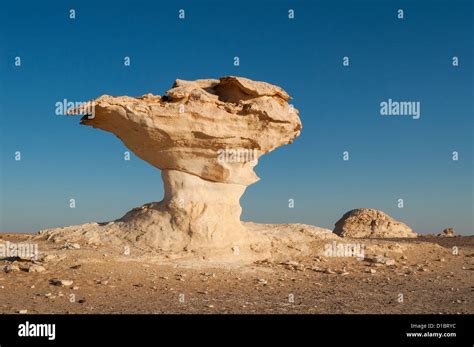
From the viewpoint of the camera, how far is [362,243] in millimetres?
15609

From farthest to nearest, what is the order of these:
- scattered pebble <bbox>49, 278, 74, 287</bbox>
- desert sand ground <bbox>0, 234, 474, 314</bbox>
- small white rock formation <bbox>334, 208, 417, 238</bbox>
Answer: small white rock formation <bbox>334, 208, 417, 238</bbox> < scattered pebble <bbox>49, 278, 74, 287</bbox> < desert sand ground <bbox>0, 234, 474, 314</bbox>

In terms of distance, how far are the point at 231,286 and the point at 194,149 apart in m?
4.91

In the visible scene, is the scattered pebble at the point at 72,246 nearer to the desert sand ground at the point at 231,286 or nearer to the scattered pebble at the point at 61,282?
the desert sand ground at the point at 231,286

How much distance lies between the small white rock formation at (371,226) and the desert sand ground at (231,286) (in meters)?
13.9

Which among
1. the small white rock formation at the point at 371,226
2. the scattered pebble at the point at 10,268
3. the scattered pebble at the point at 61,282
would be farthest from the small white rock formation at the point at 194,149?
the small white rock formation at the point at 371,226

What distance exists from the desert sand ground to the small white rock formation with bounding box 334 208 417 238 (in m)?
13.9

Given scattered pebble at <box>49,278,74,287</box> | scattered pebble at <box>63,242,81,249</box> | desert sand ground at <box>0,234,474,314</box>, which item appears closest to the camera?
desert sand ground at <box>0,234,474,314</box>

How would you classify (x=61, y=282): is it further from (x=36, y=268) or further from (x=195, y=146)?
(x=195, y=146)

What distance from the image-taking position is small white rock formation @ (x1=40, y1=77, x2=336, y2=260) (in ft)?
43.9

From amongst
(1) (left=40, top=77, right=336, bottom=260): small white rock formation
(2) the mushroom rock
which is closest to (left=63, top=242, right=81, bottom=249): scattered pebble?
(1) (left=40, top=77, right=336, bottom=260): small white rock formation

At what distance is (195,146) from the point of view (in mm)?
14125

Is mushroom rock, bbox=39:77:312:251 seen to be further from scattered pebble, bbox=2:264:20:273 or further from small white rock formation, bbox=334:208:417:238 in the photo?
small white rock formation, bbox=334:208:417:238
